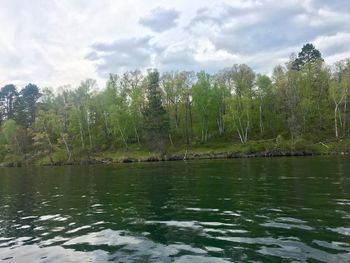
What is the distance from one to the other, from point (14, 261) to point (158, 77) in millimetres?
89930

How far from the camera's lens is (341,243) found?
11844 mm

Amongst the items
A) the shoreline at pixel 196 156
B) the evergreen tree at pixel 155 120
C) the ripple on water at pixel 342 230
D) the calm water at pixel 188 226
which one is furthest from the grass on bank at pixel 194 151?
the ripple on water at pixel 342 230

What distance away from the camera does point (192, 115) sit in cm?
10912

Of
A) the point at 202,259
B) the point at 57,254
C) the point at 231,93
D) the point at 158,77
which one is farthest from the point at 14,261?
the point at 231,93

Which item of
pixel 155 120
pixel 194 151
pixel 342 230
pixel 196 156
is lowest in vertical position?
pixel 342 230

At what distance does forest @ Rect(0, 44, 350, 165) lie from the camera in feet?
297

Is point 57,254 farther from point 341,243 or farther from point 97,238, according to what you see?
point 341,243

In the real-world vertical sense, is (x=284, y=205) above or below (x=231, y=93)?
below

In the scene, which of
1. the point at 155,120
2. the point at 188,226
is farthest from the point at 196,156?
the point at 188,226

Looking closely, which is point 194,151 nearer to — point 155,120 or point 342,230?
point 155,120

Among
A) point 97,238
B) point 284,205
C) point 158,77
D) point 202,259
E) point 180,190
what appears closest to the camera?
point 202,259

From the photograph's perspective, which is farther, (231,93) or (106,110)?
(106,110)

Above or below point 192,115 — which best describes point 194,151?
below

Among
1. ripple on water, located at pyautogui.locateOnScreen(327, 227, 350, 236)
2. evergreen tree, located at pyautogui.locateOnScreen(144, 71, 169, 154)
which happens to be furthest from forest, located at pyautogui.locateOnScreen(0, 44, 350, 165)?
ripple on water, located at pyautogui.locateOnScreen(327, 227, 350, 236)
